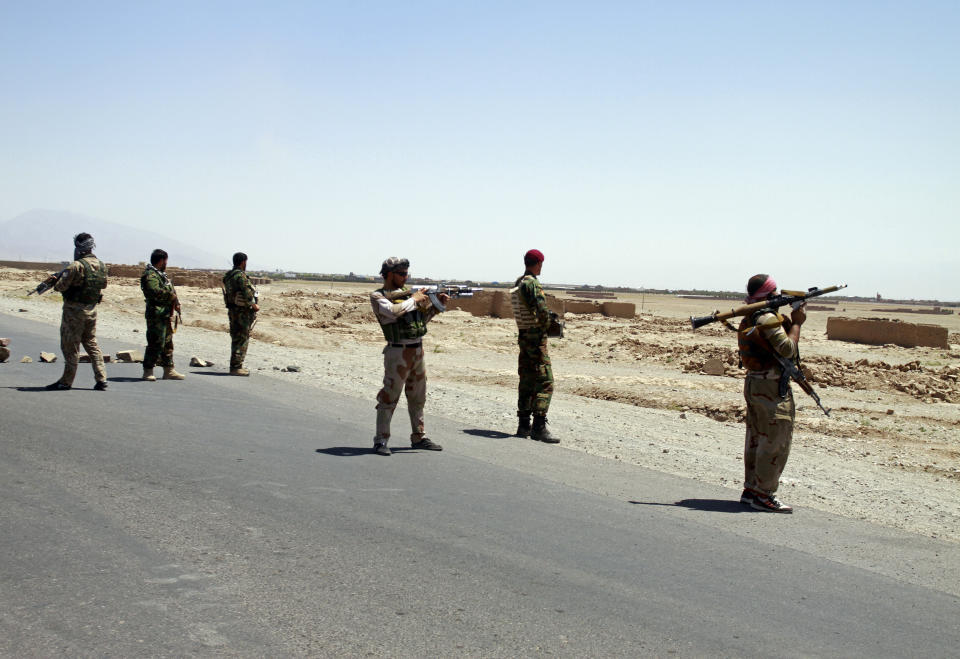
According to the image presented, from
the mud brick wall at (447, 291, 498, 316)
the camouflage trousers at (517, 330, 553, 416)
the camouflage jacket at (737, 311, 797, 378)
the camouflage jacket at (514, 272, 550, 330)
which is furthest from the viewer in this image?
the mud brick wall at (447, 291, 498, 316)

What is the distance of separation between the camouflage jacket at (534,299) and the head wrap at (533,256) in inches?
7.7

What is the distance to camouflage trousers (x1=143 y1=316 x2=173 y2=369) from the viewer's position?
472 inches

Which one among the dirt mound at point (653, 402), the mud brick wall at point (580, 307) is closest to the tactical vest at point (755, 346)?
the dirt mound at point (653, 402)

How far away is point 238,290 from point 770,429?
9.29m

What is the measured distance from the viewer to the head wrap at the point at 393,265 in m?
7.86

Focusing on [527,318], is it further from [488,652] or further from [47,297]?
[47,297]

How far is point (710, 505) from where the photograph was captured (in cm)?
666

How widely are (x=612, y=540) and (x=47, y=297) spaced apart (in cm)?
3764

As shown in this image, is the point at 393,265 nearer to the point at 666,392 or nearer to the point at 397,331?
the point at 397,331

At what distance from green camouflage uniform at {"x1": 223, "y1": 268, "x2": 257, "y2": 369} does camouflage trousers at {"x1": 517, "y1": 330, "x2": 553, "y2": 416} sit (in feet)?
19.2

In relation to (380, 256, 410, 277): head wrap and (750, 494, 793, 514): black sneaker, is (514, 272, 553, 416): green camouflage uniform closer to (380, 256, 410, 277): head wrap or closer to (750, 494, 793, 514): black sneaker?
(380, 256, 410, 277): head wrap

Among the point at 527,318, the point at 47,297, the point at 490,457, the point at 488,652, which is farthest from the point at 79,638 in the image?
the point at 47,297

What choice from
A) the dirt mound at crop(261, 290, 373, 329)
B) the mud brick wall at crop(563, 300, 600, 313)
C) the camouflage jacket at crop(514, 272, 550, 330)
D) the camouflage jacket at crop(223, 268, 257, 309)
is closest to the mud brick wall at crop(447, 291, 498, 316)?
the dirt mound at crop(261, 290, 373, 329)

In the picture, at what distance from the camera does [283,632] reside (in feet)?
12.4
